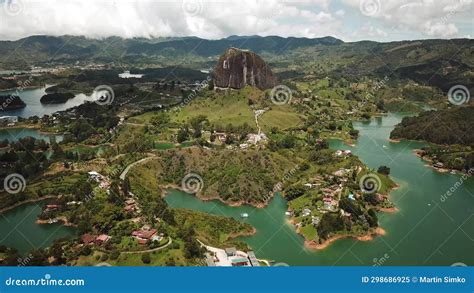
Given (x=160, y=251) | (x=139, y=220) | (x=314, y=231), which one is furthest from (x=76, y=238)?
(x=314, y=231)

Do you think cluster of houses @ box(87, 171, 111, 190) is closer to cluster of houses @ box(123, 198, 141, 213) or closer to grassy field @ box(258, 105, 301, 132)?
cluster of houses @ box(123, 198, 141, 213)

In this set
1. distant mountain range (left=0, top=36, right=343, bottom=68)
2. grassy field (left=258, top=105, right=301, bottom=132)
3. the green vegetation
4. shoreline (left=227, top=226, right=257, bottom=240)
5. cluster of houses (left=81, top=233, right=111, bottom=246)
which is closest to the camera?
cluster of houses (left=81, top=233, right=111, bottom=246)

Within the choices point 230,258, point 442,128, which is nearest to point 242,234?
point 230,258

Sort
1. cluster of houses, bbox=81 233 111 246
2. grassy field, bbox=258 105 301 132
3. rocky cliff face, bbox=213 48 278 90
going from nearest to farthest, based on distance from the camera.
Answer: cluster of houses, bbox=81 233 111 246
grassy field, bbox=258 105 301 132
rocky cliff face, bbox=213 48 278 90

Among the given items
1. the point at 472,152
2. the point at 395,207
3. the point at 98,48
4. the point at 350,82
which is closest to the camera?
the point at 395,207

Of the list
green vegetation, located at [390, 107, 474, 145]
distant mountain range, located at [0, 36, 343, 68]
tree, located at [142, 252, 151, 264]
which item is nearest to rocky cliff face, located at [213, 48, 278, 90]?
green vegetation, located at [390, 107, 474, 145]

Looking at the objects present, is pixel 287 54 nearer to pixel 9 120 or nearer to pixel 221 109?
pixel 221 109

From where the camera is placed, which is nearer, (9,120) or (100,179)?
(100,179)

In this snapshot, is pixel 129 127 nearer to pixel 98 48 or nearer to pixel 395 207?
pixel 395 207

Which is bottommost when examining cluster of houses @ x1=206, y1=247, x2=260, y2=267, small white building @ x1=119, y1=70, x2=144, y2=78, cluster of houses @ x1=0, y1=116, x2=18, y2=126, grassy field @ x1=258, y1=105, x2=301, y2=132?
cluster of houses @ x1=0, y1=116, x2=18, y2=126
